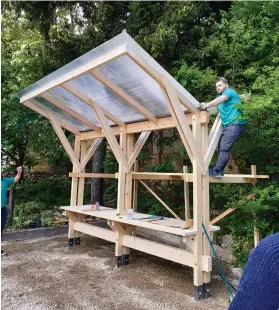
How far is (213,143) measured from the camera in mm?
3727

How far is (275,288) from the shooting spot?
0.52m

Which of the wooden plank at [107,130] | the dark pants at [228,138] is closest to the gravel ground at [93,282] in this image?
the dark pants at [228,138]

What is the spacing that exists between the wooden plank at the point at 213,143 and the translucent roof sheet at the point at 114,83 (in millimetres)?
481

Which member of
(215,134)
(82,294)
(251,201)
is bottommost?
(82,294)

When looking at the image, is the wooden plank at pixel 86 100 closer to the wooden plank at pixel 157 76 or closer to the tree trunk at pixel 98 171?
the wooden plank at pixel 157 76

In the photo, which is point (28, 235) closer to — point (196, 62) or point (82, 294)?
point (82, 294)

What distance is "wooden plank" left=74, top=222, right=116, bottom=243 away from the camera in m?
4.79

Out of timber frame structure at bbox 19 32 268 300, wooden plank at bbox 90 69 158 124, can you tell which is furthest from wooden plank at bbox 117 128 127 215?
wooden plank at bbox 90 69 158 124

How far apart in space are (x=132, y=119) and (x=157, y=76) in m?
1.70

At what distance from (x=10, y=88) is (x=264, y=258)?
841 centimetres

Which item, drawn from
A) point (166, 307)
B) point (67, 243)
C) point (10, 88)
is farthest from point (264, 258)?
point (10, 88)

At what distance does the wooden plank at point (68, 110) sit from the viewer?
4964 millimetres

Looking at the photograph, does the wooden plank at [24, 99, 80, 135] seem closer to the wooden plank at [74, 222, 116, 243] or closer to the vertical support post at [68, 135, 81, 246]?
the vertical support post at [68, 135, 81, 246]

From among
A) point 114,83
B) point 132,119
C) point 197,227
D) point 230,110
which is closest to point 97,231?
point 132,119
